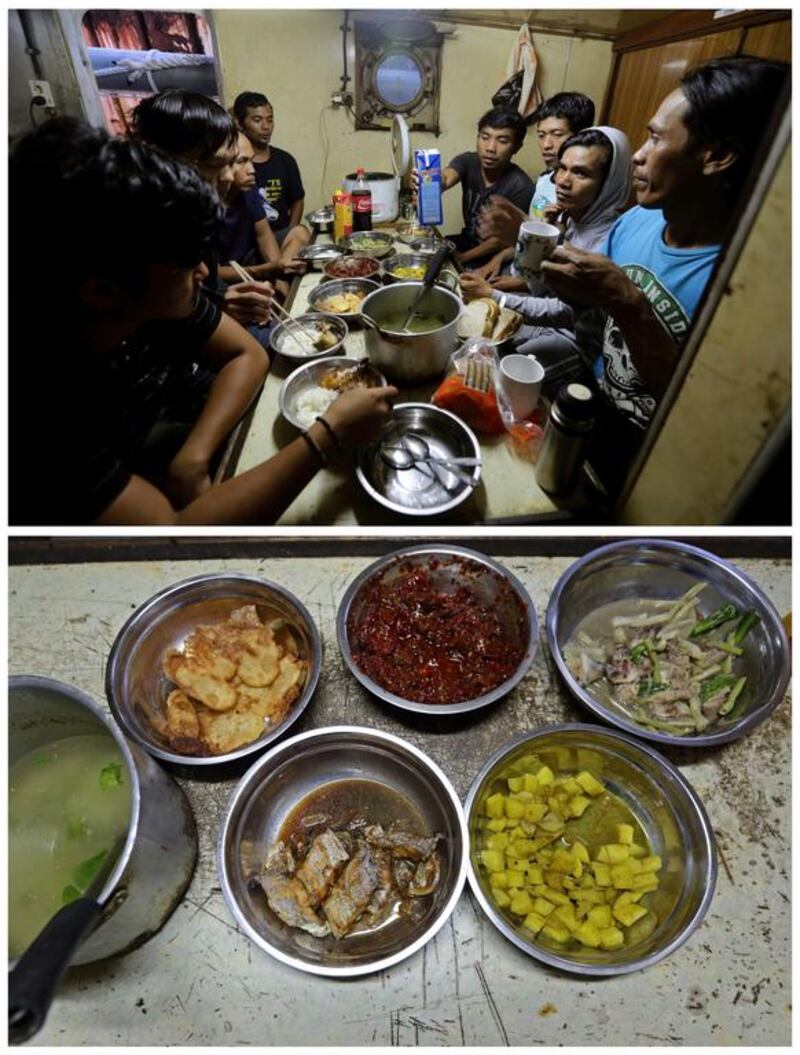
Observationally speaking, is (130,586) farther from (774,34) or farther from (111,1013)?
(774,34)

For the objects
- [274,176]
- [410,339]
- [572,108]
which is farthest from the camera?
[274,176]

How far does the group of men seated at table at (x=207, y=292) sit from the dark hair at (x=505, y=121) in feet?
0.53

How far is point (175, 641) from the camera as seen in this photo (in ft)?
3.95

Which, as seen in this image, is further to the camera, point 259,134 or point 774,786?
point 259,134

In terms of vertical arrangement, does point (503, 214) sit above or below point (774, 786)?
above

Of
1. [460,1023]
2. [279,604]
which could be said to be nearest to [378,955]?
[460,1023]

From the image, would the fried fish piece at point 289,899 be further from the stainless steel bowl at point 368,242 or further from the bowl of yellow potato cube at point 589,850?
the stainless steel bowl at point 368,242

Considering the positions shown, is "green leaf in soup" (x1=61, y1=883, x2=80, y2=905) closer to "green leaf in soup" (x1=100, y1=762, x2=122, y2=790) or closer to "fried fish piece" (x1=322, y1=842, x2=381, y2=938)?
"green leaf in soup" (x1=100, y1=762, x2=122, y2=790)

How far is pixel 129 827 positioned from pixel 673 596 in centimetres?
129

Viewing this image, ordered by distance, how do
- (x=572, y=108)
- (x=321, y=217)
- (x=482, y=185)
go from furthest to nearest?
(x=482, y=185), (x=321, y=217), (x=572, y=108)

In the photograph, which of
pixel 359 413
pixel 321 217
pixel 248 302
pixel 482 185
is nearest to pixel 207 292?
pixel 248 302

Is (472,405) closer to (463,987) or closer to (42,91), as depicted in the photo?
(463,987)

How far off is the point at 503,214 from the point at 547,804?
203 cm

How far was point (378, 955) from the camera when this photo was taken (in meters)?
0.81
